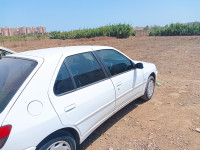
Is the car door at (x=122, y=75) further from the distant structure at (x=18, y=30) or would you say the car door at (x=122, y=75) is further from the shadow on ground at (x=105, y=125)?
the distant structure at (x=18, y=30)

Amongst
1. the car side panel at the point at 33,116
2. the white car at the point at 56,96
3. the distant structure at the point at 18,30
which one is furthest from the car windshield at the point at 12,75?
the distant structure at the point at 18,30

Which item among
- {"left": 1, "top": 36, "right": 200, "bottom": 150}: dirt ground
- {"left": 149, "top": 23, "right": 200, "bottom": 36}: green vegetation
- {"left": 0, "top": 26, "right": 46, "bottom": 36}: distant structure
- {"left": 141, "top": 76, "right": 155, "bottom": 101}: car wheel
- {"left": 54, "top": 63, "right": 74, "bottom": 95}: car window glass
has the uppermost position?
{"left": 0, "top": 26, "right": 46, "bottom": 36}: distant structure

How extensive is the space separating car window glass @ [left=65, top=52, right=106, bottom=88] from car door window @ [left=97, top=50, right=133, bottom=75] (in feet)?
0.84

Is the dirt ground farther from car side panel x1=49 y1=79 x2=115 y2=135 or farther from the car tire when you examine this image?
the car tire

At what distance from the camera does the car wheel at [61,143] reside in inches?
74.0

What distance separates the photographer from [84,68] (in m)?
2.64

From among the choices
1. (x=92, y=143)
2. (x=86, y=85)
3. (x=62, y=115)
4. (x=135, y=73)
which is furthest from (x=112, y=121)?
(x=62, y=115)

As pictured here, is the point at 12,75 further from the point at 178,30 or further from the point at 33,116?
the point at 178,30

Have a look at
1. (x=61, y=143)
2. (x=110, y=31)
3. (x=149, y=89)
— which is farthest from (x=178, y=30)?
(x=61, y=143)

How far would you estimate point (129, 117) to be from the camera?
144 inches

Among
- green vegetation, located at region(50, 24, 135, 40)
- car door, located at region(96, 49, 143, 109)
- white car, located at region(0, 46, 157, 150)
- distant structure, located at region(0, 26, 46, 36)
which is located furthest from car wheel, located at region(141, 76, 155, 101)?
distant structure, located at region(0, 26, 46, 36)

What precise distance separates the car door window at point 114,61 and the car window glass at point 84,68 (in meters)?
0.26

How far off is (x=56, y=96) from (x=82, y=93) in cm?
42

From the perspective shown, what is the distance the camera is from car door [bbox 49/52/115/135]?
2076 mm
